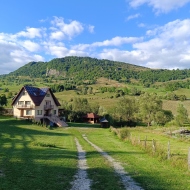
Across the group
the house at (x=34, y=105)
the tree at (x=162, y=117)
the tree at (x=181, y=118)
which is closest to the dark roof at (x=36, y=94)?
the house at (x=34, y=105)

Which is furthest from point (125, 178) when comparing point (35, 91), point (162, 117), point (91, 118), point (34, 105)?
point (91, 118)

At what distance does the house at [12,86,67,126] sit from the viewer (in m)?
57.2

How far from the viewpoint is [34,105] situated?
186ft

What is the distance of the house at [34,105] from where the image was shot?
57.2 m

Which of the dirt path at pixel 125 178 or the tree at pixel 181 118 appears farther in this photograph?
the tree at pixel 181 118

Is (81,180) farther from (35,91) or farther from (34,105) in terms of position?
(35,91)

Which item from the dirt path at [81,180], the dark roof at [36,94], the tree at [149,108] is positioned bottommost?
the dirt path at [81,180]

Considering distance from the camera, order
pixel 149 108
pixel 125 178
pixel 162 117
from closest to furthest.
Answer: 1. pixel 125 178
2. pixel 162 117
3. pixel 149 108

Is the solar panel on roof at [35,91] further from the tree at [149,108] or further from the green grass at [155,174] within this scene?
the green grass at [155,174]

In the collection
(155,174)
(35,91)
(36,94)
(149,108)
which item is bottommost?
(155,174)

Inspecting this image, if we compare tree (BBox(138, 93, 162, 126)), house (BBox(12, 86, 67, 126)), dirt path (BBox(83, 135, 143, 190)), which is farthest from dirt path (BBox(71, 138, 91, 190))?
tree (BBox(138, 93, 162, 126))

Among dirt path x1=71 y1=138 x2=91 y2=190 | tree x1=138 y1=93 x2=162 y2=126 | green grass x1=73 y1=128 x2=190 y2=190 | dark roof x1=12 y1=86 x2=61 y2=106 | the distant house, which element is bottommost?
green grass x1=73 y1=128 x2=190 y2=190

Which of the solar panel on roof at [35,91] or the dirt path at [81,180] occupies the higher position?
the solar panel on roof at [35,91]

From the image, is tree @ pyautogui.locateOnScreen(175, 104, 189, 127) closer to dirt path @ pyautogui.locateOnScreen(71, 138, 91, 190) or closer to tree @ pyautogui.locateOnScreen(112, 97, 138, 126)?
tree @ pyautogui.locateOnScreen(112, 97, 138, 126)
